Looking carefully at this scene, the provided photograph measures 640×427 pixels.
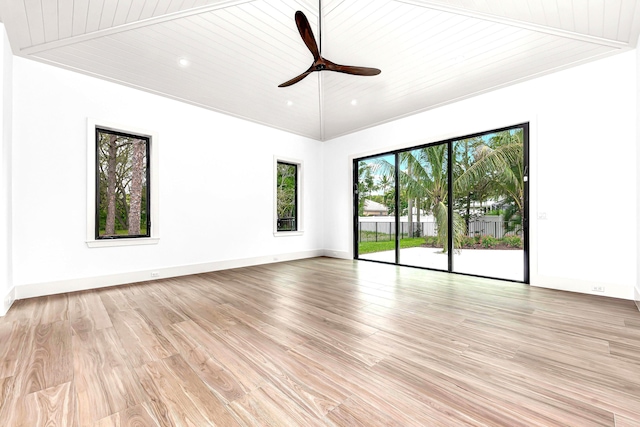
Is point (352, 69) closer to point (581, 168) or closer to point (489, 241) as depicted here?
point (581, 168)

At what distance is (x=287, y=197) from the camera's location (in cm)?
656

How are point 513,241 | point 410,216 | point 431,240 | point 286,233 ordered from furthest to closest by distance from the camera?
point 286,233, point 410,216, point 431,240, point 513,241

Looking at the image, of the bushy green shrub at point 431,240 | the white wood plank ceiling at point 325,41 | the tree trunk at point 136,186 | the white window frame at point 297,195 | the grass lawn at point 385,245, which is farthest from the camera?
the white window frame at point 297,195

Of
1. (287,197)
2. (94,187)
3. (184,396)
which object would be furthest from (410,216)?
(94,187)

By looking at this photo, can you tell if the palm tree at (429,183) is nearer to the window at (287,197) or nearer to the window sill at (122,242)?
the window at (287,197)

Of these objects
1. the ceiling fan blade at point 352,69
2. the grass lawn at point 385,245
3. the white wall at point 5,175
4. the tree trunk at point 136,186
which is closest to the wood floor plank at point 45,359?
the white wall at point 5,175

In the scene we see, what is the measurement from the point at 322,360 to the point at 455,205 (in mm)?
3906

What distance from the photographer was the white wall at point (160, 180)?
11.3 feet

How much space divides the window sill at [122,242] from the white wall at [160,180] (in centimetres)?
7

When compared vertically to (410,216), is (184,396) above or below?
below

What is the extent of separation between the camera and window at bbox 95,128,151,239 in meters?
4.09

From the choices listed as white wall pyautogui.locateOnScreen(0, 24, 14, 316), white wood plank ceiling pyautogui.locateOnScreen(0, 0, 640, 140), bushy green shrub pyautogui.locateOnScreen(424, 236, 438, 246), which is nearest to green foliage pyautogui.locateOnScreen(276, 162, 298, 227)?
white wood plank ceiling pyautogui.locateOnScreen(0, 0, 640, 140)

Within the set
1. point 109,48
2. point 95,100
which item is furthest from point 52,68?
point 109,48

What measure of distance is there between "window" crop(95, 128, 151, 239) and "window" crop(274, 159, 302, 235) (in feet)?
8.32
